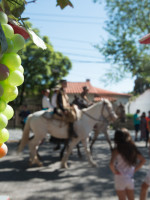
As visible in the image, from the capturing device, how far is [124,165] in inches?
130

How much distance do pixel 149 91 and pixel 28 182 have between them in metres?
34.3

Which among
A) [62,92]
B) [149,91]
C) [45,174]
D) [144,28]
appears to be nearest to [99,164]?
[45,174]

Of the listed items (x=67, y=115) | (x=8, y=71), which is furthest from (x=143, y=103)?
(x=8, y=71)

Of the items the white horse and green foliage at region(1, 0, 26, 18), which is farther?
the white horse

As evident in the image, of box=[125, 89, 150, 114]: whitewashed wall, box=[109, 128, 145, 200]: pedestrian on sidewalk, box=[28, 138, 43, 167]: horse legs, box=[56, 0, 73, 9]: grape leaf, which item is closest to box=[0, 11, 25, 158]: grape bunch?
box=[56, 0, 73, 9]: grape leaf

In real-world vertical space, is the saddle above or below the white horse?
above

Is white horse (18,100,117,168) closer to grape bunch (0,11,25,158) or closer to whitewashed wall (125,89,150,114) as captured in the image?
grape bunch (0,11,25,158)

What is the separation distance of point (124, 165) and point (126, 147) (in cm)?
26

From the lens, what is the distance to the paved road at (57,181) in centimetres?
456

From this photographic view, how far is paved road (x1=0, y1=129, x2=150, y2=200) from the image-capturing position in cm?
456

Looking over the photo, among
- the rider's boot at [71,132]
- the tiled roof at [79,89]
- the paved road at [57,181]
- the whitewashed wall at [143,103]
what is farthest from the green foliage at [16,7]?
the whitewashed wall at [143,103]

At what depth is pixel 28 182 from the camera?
5.42 m

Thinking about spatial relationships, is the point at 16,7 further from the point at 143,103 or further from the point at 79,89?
the point at 143,103

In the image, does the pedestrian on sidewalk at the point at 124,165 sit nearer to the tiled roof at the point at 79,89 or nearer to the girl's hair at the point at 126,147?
the girl's hair at the point at 126,147
